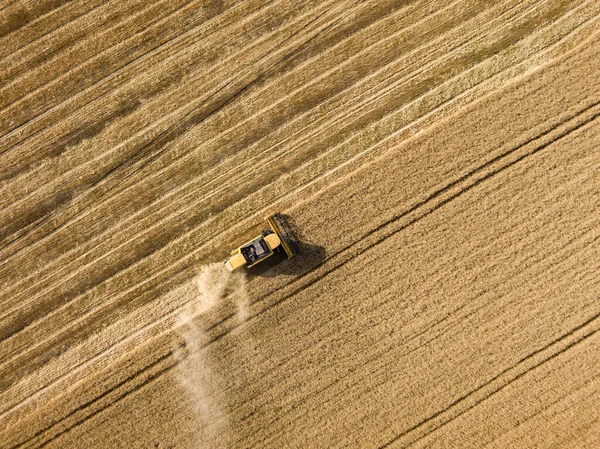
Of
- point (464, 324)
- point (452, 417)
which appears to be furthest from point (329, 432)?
point (464, 324)

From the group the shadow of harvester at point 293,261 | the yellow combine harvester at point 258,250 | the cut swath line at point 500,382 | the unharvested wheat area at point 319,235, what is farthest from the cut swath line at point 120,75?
the cut swath line at point 500,382

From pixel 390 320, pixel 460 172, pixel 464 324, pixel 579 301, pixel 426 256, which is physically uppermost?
pixel 460 172

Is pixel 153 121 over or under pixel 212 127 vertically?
over

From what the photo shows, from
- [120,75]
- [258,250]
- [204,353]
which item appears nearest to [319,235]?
[258,250]

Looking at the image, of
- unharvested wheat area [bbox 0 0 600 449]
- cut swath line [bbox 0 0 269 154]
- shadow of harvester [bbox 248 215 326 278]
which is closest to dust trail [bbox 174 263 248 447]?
unharvested wheat area [bbox 0 0 600 449]

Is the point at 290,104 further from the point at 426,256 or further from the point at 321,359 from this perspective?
the point at 321,359

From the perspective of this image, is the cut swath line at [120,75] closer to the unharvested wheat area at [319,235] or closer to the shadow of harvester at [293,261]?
the unharvested wheat area at [319,235]
